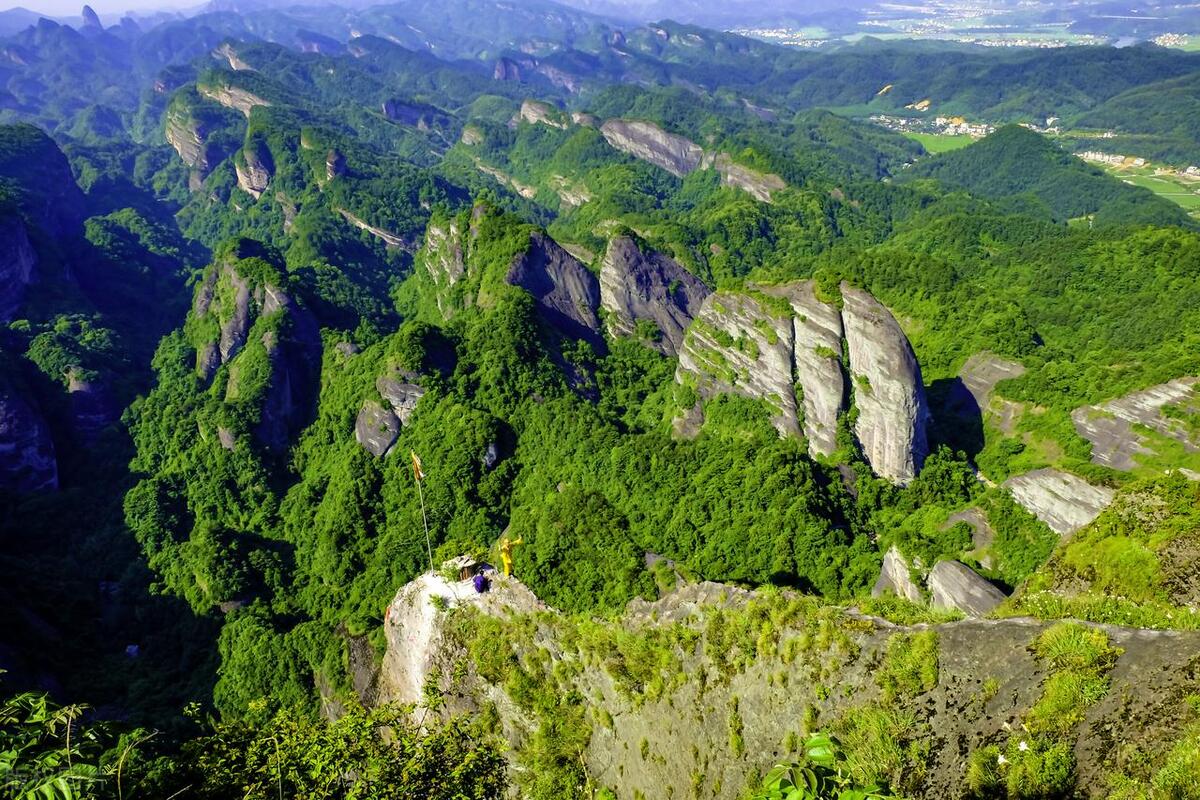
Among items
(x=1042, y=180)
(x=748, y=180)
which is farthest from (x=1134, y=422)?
(x=1042, y=180)

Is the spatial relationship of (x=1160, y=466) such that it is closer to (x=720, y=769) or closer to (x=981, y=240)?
(x=720, y=769)

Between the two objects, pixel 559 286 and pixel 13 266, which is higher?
pixel 559 286

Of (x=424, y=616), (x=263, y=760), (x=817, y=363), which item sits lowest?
(x=424, y=616)

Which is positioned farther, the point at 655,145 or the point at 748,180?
the point at 655,145

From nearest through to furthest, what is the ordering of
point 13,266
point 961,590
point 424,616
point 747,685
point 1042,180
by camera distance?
point 747,685
point 424,616
point 961,590
point 13,266
point 1042,180

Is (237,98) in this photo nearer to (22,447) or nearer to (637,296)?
(22,447)

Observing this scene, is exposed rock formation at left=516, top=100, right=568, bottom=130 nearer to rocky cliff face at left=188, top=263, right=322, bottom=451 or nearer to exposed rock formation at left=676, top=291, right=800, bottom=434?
rocky cliff face at left=188, top=263, right=322, bottom=451

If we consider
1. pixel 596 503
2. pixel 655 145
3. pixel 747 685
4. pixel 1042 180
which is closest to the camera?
pixel 747 685
